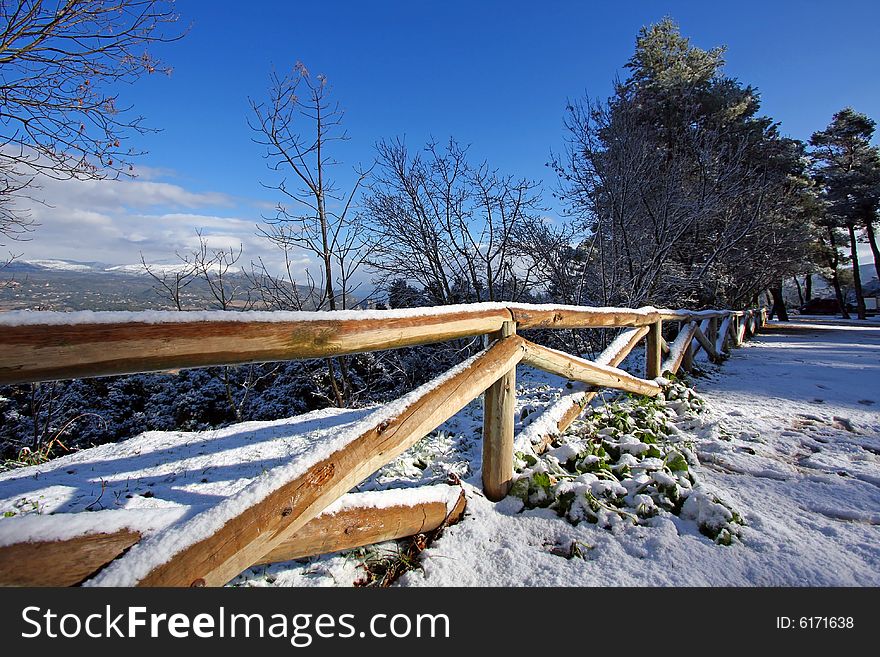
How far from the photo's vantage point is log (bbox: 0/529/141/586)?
1.06 m

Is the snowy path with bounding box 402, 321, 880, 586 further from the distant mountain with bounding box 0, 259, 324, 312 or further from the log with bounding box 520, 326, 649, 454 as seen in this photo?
the distant mountain with bounding box 0, 259, 324, 312

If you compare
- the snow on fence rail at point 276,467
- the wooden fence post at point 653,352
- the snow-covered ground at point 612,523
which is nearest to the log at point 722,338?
the snow-covered ground at point 612,523

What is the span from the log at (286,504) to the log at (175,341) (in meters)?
0.40

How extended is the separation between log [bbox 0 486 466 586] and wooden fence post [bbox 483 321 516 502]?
0.95ft

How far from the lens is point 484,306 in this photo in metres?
2.48

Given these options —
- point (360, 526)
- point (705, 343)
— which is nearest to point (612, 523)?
point (360, 526)

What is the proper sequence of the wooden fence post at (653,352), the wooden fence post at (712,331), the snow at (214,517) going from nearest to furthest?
the snow at (214,517)
the wooden fence post at (653,352)
the wooden fence post at (712,331)

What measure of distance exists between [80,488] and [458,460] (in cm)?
322

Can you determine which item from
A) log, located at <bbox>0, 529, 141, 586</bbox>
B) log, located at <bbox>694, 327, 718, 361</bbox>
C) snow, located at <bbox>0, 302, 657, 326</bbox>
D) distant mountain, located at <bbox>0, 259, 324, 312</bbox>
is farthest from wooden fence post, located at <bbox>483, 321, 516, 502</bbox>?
distant mountain, located at <bbox>0, 259, 324, 312</bbox>

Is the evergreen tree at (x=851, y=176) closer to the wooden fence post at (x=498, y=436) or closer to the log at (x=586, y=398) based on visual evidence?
the log at (x=586, y=398)

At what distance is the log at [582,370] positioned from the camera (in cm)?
300

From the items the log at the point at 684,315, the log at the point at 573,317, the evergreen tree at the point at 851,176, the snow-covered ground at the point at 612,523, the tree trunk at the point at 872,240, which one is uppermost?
the evergreen tree at the point at 851,176

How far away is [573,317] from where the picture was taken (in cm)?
340
